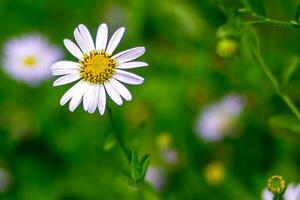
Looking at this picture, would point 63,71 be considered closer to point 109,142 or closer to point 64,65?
point 64,65

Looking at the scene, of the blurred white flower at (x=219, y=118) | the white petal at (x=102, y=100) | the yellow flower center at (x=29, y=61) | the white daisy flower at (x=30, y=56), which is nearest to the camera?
the white petal at (x=102, y=100)

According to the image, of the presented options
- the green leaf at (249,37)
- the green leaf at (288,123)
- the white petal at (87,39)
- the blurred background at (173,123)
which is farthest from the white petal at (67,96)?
the blurred background at (173,123)

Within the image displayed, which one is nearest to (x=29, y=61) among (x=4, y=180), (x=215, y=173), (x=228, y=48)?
(x=4, y=180)

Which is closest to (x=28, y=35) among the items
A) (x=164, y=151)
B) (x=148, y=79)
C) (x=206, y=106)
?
(x=148, y=79)

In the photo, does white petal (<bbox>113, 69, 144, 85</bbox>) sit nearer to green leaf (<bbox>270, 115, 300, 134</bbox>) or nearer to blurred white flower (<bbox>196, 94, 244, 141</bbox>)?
green leaf (<bbox>270, 115, 300, 134</bbox>)

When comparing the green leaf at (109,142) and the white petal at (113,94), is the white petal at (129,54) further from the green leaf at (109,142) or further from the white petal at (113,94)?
the green leaf at (109,142)

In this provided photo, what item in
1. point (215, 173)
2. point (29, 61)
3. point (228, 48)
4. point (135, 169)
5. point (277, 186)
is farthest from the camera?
point (29, 61)
